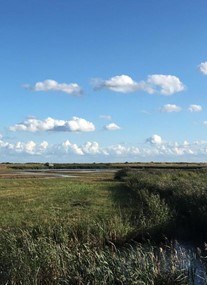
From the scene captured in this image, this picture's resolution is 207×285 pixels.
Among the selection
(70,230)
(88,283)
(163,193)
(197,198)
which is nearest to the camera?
(88,283)

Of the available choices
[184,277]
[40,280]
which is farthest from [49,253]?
[184,277]

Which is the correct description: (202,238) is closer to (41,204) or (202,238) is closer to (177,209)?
(177,209)

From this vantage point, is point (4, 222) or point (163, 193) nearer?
point (4, 222)

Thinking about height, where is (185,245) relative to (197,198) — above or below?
below

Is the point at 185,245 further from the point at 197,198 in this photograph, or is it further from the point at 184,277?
the point at 184,277

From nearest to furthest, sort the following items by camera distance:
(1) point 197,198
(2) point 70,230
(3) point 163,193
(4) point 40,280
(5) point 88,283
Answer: (5) point 88,283 → (4) point 40,280 → (2) point 70,230 → (1) point 197,198 → (3) point 163,193

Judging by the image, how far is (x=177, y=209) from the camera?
24391 mm

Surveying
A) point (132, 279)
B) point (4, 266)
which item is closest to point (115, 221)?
point (4, 266)

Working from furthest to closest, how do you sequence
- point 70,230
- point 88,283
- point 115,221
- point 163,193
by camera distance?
point 163,193 < point 115,221 < point 70,230 < point 88,283

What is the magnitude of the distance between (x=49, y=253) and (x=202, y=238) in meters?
9.29

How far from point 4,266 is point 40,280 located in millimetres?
1120

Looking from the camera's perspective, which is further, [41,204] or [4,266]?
[41,204]

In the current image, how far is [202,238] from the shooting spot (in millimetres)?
19500

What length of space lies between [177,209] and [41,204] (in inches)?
478
